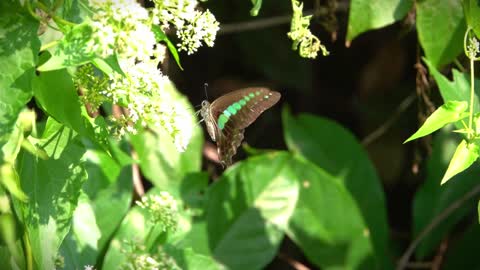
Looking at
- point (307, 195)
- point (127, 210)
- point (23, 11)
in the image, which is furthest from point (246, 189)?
point (23, 11)

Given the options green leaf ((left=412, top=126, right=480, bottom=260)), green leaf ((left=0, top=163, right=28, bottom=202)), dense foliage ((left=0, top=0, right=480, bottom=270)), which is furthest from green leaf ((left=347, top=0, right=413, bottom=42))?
green leaf ((left=0, top=163, right=28, bottom=202))

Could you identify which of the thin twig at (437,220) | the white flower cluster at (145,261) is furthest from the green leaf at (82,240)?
the thin twig at (437,220)

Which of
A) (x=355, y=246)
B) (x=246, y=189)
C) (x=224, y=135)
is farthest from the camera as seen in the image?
(x=355, y=246)

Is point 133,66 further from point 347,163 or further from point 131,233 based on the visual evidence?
point 347,163

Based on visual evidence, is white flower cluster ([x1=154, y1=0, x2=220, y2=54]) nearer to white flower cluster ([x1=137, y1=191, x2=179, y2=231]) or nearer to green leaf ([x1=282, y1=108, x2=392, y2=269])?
white flower cluster ([x1=137, y1=191, x2=179, y2=231])

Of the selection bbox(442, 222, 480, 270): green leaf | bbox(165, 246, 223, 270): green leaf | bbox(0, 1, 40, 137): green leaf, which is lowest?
bbox(442, 222, 480, 270): green leaf

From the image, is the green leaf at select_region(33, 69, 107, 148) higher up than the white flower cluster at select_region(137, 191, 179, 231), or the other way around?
the green leaf at select_region(33, 69, 107, 148)

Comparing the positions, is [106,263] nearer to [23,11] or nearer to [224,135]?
[224,135]
